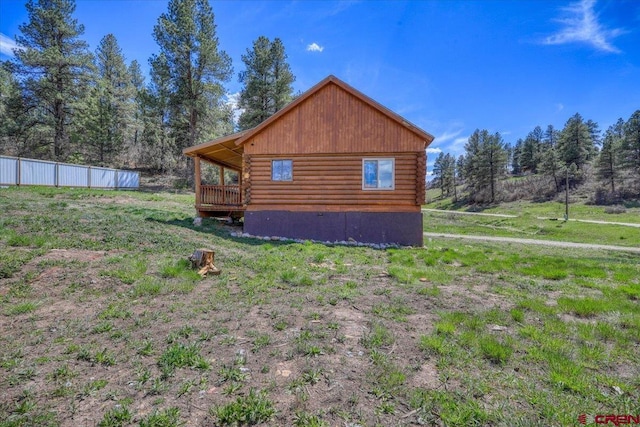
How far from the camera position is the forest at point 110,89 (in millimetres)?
25141

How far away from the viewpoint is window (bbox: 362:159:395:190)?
11.7 m

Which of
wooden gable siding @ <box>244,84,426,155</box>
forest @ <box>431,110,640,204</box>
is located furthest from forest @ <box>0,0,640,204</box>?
wooden gable siding @ <box>244,84,426,155</box>

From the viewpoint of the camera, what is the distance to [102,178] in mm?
24500

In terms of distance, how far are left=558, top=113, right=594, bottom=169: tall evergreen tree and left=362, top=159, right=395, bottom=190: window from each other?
5950 centimetres

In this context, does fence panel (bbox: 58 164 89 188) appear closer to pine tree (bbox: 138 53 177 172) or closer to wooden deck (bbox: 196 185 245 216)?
pine tree (bbox: 138 53 177 172)

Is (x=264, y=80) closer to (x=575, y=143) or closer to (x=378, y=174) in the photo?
(x=378, y=174)

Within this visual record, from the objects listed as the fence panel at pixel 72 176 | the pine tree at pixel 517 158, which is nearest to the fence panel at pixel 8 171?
the fence panel at pixel 72 176

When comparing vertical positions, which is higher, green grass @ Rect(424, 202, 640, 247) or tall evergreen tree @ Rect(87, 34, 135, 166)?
tall evergreen tree @ Rect(87, 34, 135, 166)

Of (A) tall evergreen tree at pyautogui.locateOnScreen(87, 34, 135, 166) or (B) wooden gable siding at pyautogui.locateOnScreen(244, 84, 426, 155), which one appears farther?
(A) tall evergreen tree at pyautogui.locateOnScreen(87, 34, 135, 166)

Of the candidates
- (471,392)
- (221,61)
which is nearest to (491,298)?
(471,392)

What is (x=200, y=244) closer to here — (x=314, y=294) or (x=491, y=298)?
(x=314, y=294)

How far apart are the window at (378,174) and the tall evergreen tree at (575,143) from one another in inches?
2343

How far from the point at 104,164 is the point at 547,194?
6329 centimetres

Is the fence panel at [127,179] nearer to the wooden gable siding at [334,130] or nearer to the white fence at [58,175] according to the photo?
the white fence at [58,175]
